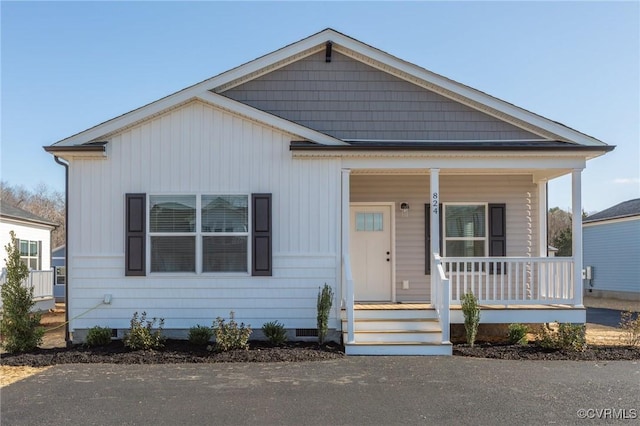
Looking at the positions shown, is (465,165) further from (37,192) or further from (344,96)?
(37,192)

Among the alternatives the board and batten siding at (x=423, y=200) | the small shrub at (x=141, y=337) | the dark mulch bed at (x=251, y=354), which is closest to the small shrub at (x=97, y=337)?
the dark mulch bed at (x=251, y=354)

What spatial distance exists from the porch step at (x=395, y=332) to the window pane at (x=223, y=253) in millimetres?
2016

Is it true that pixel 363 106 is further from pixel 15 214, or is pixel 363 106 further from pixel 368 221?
pixel 15 214

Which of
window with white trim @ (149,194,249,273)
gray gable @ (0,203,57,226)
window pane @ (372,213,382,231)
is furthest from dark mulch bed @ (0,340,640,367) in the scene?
gray gable @ (0,203,57,226)

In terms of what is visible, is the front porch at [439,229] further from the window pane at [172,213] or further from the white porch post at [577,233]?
the window pane at [172,213]

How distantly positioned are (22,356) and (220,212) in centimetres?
368

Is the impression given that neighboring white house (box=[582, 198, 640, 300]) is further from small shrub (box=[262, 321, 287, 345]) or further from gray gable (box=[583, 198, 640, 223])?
small shrub (box=[262, 321, 287, 345])

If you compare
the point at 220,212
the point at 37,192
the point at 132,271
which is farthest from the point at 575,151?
the point at 37,192

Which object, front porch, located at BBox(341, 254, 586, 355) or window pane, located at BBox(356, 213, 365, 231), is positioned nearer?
front porch, located at BBox(341, 254, 586, 355)

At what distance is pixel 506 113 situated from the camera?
9742mm

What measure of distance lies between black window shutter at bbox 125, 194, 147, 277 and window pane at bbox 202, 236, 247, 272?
3.37 ft

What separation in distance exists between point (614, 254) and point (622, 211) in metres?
1.79

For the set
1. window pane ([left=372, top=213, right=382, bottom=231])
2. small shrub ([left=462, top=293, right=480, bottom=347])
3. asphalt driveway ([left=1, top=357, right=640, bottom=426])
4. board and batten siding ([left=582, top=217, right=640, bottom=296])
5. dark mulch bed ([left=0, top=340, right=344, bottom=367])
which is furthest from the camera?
board and batten siding ([left=582, top=217, right=640, bottom=296])

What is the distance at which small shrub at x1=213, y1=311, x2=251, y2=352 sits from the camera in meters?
7.98
